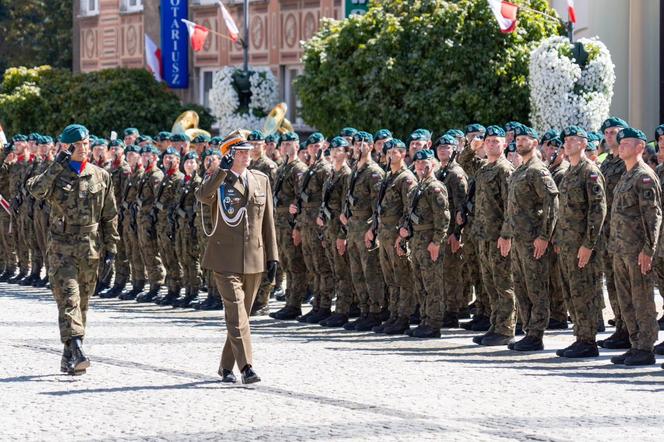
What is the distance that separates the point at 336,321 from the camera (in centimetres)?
1727

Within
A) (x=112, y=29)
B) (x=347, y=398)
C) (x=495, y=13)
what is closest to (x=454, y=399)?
(x=347, y=398)

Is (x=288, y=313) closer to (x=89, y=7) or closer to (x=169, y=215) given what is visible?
(x=169, y=215)

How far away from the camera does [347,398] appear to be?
1170cm

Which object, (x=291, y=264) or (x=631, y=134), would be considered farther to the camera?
(x=291, y=264)

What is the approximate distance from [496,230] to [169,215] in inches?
241

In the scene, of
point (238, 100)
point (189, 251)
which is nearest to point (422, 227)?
point (189, 251)

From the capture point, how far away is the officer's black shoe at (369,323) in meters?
16.8

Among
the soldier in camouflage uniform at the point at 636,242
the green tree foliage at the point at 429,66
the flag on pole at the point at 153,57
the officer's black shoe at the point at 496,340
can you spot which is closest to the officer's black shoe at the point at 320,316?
the officer's black shoe at the point at 496,340

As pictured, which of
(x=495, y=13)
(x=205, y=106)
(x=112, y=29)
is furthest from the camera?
(x=112, y=29)

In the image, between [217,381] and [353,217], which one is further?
[353,217]

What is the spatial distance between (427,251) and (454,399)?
4.35 m

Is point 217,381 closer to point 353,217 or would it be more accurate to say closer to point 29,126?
point 353,217

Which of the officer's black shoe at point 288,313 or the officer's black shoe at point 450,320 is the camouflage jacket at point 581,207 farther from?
the officer's black shoe at point 288,313

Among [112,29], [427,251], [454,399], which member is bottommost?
[454,399]
